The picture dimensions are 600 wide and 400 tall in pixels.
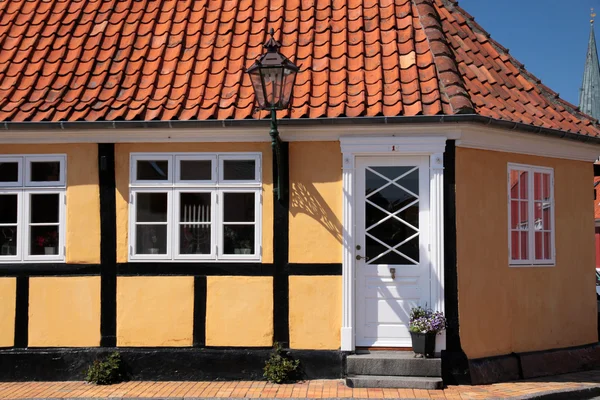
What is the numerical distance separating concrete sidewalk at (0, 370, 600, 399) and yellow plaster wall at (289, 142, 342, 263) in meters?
1.47

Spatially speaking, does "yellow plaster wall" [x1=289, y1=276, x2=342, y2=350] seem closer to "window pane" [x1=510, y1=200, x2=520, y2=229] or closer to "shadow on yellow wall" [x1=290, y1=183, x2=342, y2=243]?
"shadow on yellow wall" [x1=290, y1=183, x2=342, y2=243]

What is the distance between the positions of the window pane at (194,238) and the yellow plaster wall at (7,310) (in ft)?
6.84

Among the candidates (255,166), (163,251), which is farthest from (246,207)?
(163,251)

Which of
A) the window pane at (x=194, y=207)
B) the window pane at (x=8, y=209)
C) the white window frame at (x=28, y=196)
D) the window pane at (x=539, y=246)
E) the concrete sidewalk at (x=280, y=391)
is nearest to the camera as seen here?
the concrete sidewalk at (x=280, y=391)

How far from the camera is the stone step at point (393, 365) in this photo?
336 inches

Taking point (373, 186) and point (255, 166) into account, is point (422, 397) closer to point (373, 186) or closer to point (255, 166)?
point (373, 186)

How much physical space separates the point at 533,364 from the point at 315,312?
2699mm

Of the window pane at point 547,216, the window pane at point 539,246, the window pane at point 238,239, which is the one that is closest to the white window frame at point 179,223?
the window pane at point 238,239

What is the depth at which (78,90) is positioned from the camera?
966cm

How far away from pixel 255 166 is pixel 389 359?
268 centimetres

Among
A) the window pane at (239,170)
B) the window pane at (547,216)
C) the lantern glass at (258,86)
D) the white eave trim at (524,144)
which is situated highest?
the lantern glass at (258,86)

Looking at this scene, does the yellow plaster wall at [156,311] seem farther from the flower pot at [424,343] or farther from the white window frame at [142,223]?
the flower pot at [424,343]

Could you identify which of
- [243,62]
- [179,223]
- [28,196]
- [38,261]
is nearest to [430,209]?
[179,223]

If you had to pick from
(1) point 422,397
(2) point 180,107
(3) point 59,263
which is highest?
A: (2) point 180,107
